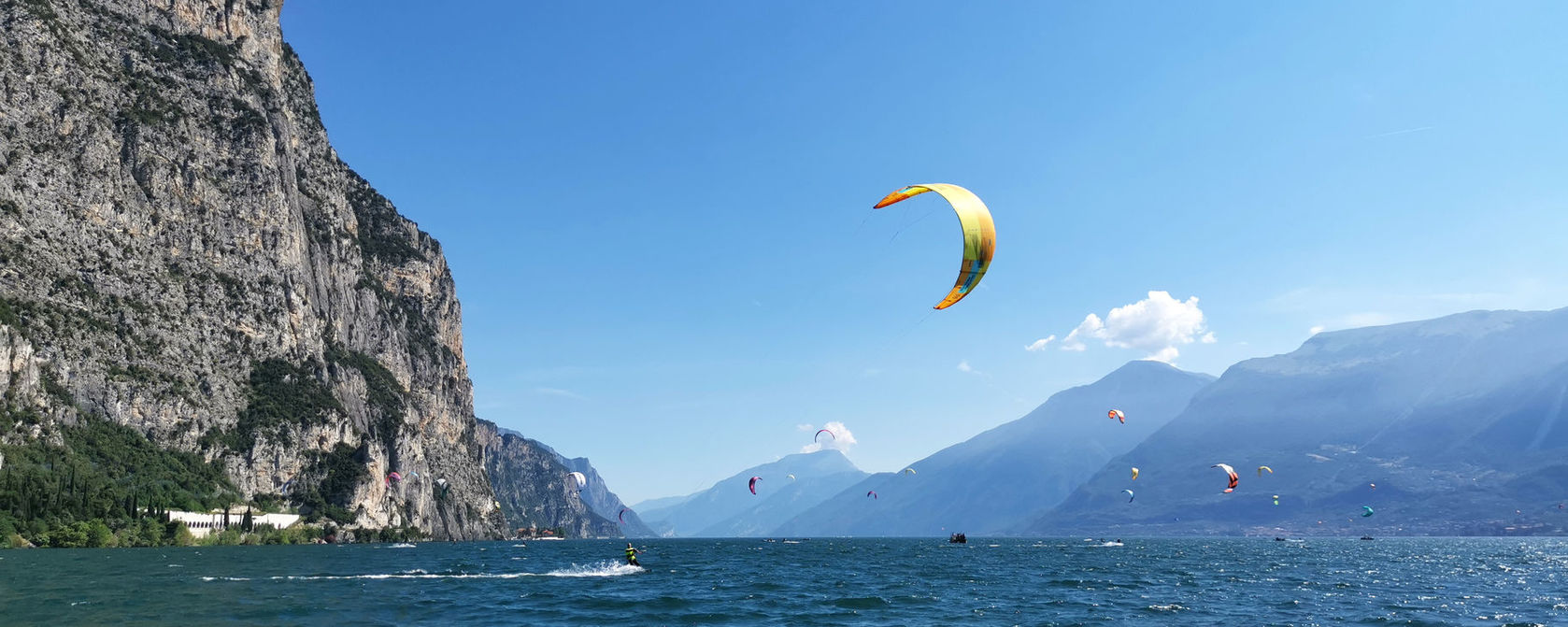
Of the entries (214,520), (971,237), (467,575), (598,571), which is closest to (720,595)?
(467,575)

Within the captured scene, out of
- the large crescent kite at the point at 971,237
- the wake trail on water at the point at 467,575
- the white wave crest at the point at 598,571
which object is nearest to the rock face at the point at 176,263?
the wake trail on water at the point at 467,575

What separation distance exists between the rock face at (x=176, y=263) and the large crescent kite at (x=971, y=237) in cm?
12443

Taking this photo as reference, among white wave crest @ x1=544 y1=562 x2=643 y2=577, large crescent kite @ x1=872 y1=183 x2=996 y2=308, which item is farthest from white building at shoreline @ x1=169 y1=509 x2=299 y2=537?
large crescent kite @ x1=872 y1=183 x2=996 y2=308

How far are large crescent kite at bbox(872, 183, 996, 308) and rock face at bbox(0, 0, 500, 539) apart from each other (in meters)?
124

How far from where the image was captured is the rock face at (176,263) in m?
126

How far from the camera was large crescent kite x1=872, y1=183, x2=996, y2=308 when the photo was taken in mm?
33438

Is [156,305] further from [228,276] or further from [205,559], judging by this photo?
[205,559]

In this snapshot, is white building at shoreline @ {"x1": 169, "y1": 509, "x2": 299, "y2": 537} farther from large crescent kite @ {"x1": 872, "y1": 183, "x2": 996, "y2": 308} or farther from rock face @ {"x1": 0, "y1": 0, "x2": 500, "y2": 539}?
large crescent kite @ {"x1": 872, "y1": 183, "x2": 996, "y2": 308}

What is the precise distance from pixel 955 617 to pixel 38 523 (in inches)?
4139

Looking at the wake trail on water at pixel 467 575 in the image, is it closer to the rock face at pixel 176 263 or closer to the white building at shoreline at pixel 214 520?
the white building at shoreline at pixel 214 520

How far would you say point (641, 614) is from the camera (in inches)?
1614

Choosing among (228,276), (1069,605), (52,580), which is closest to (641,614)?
(1069,605)

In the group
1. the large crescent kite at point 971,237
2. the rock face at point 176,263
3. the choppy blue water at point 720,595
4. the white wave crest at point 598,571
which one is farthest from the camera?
the rock face at point 176,263

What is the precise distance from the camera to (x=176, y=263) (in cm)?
14962
